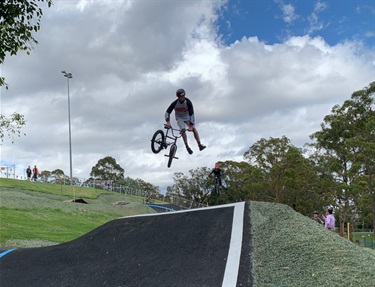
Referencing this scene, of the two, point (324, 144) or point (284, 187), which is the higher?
point (324, 144)

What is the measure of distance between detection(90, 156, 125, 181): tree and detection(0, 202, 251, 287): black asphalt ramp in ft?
271

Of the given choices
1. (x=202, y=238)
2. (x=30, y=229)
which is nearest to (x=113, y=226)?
(x=202, y=238)

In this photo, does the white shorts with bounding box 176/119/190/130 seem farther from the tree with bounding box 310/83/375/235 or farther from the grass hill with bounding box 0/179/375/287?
the tree with bounding box 310/83/375/235

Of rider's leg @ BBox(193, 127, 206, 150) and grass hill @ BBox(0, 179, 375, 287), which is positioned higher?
rider's leg @ BBox(193, 127, 206, 150)

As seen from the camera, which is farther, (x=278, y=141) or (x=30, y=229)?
(x=278, y=141)

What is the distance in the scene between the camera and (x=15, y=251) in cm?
1218

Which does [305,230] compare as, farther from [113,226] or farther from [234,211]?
[113,226]

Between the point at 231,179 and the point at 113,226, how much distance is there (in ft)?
130

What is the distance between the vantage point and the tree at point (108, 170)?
306ft

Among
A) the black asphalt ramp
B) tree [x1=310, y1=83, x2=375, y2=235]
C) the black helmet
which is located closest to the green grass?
the black asphalt ramp

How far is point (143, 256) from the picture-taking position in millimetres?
9148

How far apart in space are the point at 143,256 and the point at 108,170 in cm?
8714

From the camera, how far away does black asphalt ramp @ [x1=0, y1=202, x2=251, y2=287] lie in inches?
306

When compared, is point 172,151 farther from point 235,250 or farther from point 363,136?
point 363,136
